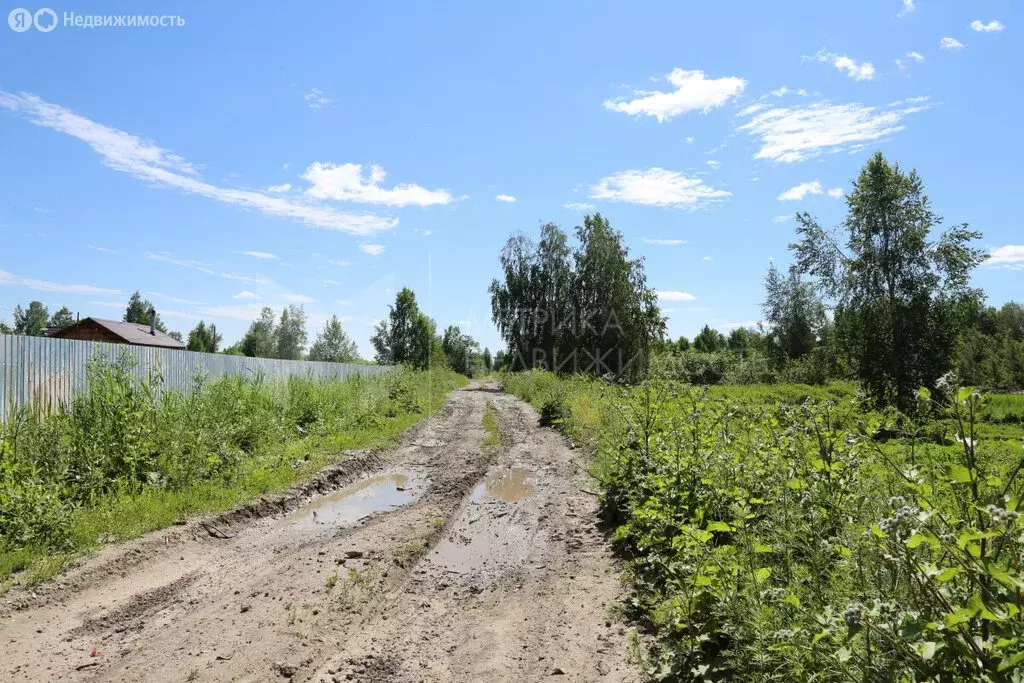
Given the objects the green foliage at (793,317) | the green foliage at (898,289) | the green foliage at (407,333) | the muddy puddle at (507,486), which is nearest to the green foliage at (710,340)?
the green foliage at (793,317)

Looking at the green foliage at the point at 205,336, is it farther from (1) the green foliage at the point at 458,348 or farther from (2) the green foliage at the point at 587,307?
(2) the green foliage at the point at 587,307

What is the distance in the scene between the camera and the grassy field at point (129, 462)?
6.27 m

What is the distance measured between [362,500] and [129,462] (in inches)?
131

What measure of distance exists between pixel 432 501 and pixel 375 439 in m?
6.30

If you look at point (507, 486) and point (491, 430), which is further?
point (491, 430)

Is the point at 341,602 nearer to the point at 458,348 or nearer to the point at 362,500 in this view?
the point at 362,500

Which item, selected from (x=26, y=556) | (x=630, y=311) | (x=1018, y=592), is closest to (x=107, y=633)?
(x=26, y=556)

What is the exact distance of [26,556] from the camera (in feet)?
18.9

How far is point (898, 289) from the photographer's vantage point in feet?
90.7

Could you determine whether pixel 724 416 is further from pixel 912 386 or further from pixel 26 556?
pixel 912 386

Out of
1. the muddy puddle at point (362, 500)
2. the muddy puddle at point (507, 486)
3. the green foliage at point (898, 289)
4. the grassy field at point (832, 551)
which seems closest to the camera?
the grassy field at point (832, 551)

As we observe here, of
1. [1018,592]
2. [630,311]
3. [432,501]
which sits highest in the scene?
[630,311]

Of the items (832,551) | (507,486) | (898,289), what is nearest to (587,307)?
(898,289)

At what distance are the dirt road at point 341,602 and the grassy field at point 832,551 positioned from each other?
681 millimetres
